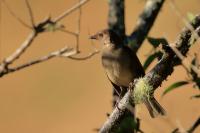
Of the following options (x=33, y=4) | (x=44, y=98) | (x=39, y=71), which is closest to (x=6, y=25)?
(x=33, y=4)

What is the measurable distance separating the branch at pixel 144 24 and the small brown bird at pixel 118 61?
0.07 m

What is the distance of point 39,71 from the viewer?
1267cm

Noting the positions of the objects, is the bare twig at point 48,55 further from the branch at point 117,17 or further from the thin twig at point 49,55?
the branch at point 117,17

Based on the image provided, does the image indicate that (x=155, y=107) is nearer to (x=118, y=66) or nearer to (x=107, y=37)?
(x=118, y=66)

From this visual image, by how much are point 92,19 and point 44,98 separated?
1775 mm

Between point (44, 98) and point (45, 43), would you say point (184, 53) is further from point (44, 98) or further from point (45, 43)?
point (45, 43)

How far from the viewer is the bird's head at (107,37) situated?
514cm

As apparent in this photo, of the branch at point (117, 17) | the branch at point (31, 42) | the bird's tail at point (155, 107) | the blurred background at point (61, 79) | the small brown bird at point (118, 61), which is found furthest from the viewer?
the blurred background at point (61, 79)

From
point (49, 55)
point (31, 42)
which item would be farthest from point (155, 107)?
point (31, 42)

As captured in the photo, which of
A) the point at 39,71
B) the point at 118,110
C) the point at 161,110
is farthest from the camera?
the point at 39,71

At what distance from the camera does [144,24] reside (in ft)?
17.3

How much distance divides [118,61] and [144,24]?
29cm

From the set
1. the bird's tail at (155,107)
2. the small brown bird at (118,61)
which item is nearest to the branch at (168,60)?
the bird's tail at (155,107)

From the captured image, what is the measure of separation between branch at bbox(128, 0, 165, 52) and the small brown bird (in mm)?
72
